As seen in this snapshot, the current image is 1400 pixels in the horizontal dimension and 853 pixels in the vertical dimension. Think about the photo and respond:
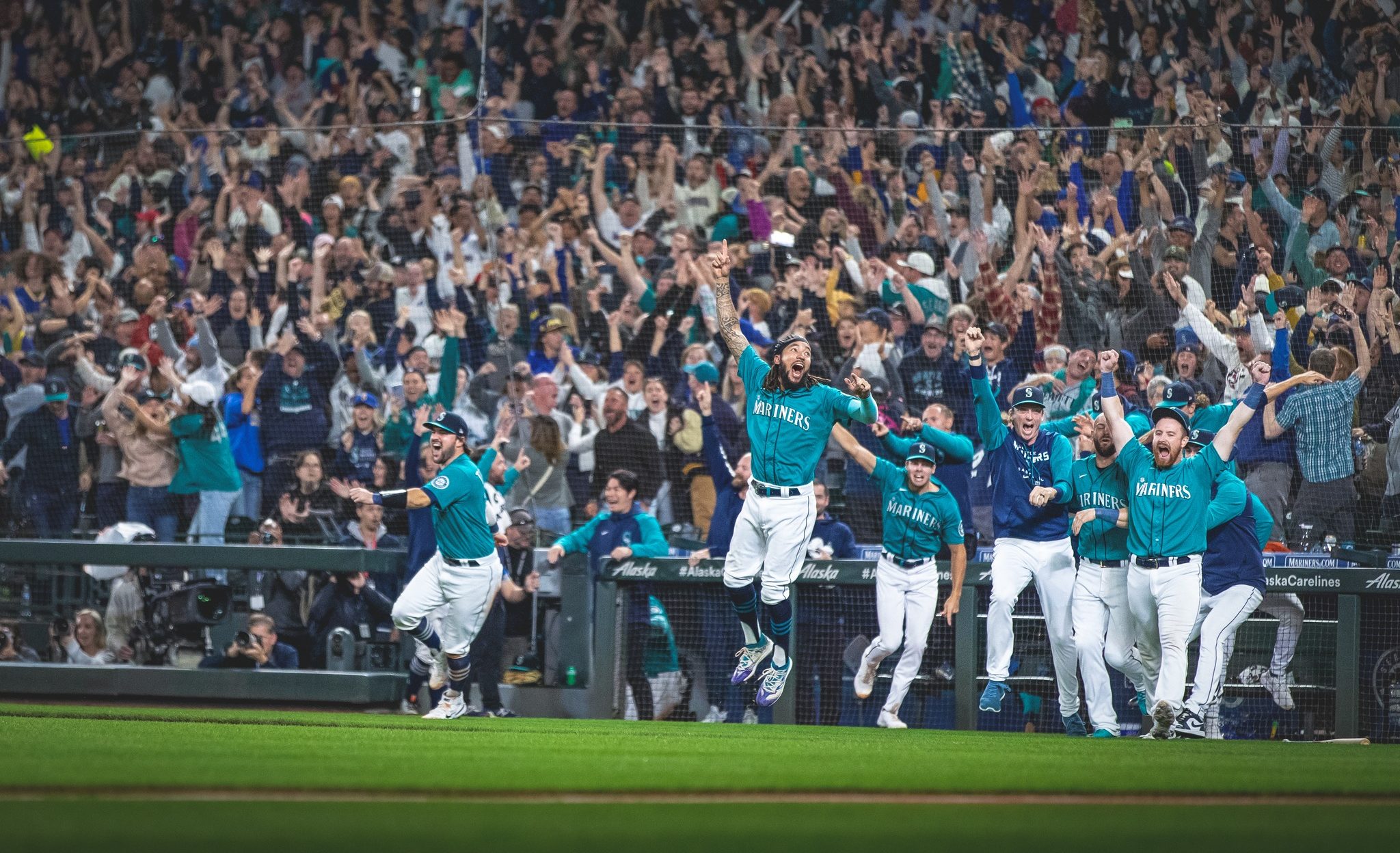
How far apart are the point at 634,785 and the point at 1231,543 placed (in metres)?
5.43

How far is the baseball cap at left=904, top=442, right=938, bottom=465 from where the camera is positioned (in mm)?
11227

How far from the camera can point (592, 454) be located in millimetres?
13195

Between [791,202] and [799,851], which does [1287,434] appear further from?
[799,851]

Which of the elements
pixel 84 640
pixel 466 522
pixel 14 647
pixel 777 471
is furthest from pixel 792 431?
pixel 14 647

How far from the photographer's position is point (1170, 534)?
966 cm

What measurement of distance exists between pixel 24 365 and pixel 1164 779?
458 inches

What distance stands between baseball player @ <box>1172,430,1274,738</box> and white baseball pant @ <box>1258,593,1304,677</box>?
2.21 ft

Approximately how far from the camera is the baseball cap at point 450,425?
35.7ft

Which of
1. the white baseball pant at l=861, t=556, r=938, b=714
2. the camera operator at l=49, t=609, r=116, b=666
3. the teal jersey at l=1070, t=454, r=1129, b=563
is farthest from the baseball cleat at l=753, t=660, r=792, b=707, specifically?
the camera operator at l=49, t=609, r=116, b=666

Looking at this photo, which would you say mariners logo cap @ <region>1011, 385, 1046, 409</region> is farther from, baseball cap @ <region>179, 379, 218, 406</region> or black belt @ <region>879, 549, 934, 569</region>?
baseball cap @ <region>179, 379, 218, 406</region>

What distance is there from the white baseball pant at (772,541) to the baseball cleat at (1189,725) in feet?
8.60

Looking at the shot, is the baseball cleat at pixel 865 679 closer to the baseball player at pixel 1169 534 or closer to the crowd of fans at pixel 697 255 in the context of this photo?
the crowd of fans at pixel 697 255

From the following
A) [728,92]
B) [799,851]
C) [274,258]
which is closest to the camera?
[799,851]

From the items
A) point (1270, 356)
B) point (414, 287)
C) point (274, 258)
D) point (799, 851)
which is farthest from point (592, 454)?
point (799, 851)
